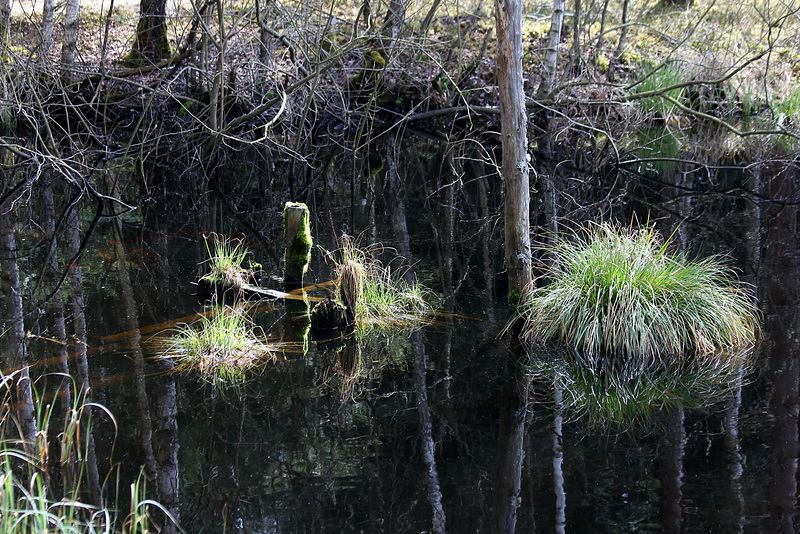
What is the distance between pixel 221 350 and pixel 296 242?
214cm

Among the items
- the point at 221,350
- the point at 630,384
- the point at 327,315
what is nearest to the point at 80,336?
the point at 221,350

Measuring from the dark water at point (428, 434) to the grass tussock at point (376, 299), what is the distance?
277mm

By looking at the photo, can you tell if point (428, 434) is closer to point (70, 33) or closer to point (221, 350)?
point (221, 350)

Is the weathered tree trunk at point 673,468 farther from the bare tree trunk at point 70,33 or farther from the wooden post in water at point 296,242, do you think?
the bare tree trunk at point 70,33

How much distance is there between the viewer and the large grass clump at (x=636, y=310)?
5.66 m

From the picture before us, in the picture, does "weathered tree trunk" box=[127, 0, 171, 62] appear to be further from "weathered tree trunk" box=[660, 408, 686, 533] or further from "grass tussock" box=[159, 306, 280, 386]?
"weathered tree trunk" box=[660, 408, 686, 533]

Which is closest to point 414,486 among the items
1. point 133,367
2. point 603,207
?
point 133,367

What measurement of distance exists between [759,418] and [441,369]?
2253 mm

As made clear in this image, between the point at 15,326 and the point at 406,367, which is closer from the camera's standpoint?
the point at 406,367

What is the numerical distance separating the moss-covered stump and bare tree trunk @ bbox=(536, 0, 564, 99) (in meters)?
7.92

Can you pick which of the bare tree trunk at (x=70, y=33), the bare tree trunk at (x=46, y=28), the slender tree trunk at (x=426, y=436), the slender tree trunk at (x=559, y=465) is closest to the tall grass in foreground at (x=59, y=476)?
the slender tree trunk at (x=426, y=436)

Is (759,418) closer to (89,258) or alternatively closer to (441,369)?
(441,369)

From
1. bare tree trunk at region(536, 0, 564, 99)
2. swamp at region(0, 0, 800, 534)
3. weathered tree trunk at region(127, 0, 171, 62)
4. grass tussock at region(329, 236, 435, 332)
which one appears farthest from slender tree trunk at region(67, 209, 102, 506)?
bare tree trunk at region(536, 0, 564, 99)

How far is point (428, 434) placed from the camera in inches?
178
